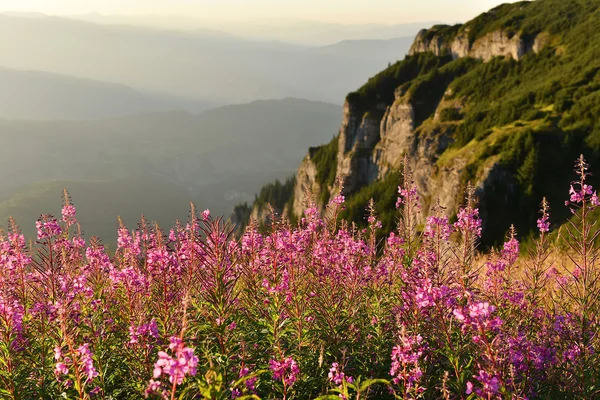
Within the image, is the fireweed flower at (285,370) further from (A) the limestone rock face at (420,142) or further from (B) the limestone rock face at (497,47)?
(B) the limestone rock face at (497,47)

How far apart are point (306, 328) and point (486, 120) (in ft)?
278

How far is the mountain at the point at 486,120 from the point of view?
5984cm

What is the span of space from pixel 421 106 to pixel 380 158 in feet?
61.4

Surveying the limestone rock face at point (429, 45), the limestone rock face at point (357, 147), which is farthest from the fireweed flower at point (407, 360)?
the limestone rock face at point (429, 45)

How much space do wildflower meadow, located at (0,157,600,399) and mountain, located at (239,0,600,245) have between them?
2.84m

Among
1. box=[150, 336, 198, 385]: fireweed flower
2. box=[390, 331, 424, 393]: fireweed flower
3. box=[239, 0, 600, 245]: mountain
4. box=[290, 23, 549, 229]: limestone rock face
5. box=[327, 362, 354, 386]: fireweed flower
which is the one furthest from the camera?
box=[290, 23, 549, 229]: limestone rock face

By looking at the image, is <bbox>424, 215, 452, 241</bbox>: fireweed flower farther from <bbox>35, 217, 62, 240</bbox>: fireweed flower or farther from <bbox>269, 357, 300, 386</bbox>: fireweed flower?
<bbox>35, 217, 62, 240</bbox>: fireweed flower

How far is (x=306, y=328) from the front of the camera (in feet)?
19.8

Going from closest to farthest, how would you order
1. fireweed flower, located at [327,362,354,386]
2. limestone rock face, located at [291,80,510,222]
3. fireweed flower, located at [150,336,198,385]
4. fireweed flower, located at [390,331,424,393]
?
fireweed flower, located at [150,336,198,385], fireweed flower, located at [390,331,424,393], fireweed flower, located at [327,362,354,386], limestone rock face, located at [291,80,510,222]

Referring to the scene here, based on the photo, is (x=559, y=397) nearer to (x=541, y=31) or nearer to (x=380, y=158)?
(x=380, y=158)

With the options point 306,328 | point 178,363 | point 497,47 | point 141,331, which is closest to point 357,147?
point 497,47

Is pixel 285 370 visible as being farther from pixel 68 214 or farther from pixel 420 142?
pixel 420 142

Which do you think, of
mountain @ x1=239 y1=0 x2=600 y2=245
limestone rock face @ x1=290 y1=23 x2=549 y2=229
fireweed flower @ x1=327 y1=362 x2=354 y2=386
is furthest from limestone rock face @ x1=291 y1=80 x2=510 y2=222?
fireweed flower @ x1=327 y1=362 x2=354 y2=386

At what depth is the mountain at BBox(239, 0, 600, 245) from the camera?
59.8m
